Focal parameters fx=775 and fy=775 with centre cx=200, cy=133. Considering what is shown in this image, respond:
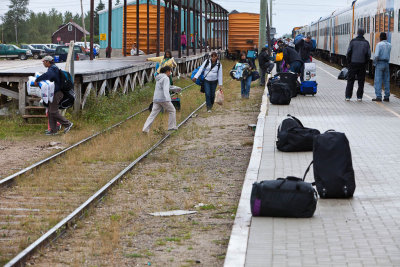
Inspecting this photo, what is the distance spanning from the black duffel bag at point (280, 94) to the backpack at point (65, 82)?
581 cm

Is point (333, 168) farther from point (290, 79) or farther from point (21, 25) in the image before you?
point (21, 25)

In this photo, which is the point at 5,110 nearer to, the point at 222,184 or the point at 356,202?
the point at 222,184

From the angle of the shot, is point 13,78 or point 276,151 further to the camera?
point 13,78

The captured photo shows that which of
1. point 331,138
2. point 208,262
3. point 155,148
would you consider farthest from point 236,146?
point 208,262

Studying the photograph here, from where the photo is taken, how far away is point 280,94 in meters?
19.2

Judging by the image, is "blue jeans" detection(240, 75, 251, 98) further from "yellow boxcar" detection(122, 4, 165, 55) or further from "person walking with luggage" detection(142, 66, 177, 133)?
"yellow boxcar" detection(122, 4, 165, 55)

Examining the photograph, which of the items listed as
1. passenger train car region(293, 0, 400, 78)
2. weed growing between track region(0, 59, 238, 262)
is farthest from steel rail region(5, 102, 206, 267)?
passenger train car region(293, 0, 400, 78)

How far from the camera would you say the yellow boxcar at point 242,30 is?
58000 mm

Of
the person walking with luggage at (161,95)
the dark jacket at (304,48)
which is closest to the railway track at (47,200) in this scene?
the person walking with luggage at (161,95)

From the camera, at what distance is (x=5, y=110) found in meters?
18.1

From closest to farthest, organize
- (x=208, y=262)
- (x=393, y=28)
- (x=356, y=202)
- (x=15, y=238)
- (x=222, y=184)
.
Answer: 1. (x=208, y=262)
2. (x=15, y=238)
3. (x=356, y=202)
4. (x=222, y=184)
5. (x=393, y=28)

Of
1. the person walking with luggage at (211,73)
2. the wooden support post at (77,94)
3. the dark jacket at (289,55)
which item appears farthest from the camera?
the dark jacket at (289,55)

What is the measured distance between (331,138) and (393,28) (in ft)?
55.3

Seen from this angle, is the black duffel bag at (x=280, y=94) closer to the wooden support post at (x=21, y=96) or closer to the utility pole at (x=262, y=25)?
the wooden support post at (x=21, y=96)
